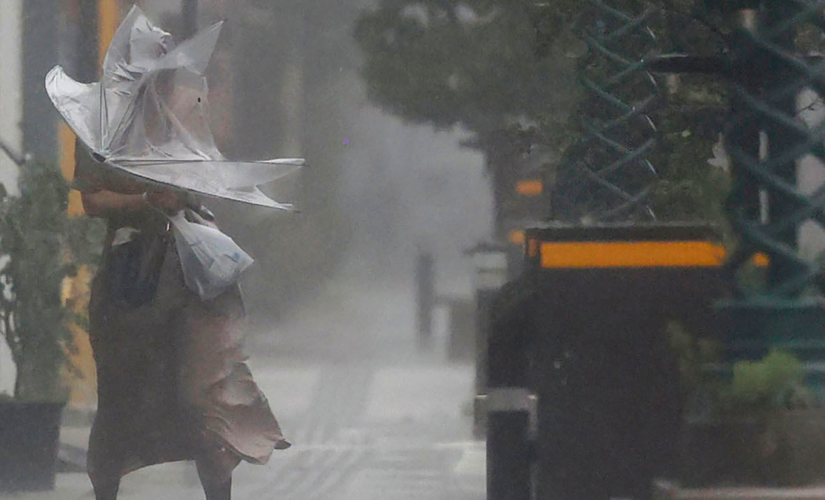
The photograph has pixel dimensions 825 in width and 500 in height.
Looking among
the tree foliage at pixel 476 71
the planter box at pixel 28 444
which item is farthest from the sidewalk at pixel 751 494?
the planter box at pixel 28 444

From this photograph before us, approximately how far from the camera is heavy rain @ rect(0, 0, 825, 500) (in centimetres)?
293

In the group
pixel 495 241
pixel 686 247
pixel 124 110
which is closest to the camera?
pixel 686 247

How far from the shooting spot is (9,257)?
24.8 feet

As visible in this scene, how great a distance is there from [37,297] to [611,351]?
4.63 m

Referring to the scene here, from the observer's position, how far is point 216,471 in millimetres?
5500

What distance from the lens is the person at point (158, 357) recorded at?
5328 millimetres

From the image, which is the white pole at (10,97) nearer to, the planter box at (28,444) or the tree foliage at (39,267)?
the tree foliage at (39,267)

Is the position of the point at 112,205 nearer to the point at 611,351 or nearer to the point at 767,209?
the point at 611,351

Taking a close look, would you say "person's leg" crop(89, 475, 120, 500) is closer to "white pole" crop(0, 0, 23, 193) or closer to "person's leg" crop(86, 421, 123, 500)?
"person's leg" crop(86, 421, 123, 500)

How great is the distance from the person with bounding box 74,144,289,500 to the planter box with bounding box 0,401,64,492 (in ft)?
5.96

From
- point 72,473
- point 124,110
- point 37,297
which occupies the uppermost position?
point 124,110

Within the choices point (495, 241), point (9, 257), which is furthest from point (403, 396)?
point (9, 257)

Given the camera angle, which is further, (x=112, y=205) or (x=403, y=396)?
(x=403, y=396)

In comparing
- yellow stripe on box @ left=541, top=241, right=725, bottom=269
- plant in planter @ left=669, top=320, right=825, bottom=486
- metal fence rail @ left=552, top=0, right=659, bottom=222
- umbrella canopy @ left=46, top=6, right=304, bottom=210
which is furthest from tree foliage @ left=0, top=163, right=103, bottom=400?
plant in planter @ left=669, top=320, right=825, bottom=486
